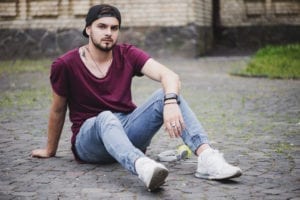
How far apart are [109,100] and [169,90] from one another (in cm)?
55

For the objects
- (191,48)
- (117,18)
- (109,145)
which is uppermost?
(117,18)

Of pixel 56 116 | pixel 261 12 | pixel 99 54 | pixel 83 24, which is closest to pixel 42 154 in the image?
pixel 56 116

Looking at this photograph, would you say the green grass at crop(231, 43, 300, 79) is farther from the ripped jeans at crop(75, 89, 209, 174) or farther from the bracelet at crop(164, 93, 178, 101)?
the bracelet at crop(164, 93, 178, 101)

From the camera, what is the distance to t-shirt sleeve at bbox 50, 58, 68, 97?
415 centimetres

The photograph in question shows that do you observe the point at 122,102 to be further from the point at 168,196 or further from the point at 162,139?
the point at 162,139

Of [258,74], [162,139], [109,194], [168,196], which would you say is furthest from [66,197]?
[258,74]

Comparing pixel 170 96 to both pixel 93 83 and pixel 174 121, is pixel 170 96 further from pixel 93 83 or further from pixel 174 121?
pixel 93 83

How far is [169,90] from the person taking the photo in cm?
398

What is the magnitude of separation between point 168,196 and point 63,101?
126cm

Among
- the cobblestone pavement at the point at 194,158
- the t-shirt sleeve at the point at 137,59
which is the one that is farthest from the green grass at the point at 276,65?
the t-shirt sleeve at the point at 137,59

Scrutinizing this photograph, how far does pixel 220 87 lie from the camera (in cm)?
1034

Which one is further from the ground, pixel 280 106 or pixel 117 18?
pixel 117 18

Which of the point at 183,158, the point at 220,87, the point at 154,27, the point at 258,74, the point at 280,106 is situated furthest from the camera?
the point at 154,27

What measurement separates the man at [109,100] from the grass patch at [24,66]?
9.92 metres
